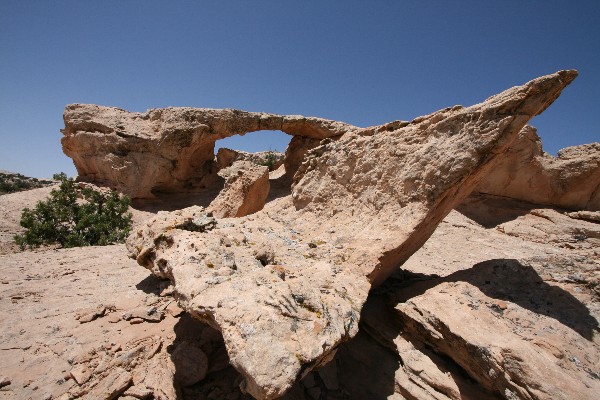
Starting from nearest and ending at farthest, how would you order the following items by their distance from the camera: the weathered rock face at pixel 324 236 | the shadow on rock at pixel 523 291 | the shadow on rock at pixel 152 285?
the weathered rock face at pixel 324 236, the shadow on rock at pixel 523 291, the shadow on rock at pixel 152 285

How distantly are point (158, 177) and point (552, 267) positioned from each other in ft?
56.7

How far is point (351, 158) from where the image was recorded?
5.54m

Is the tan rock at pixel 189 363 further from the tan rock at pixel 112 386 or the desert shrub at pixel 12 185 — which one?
the desert shrub at pixel 12 185

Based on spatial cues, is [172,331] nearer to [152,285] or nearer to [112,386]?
[112,386]

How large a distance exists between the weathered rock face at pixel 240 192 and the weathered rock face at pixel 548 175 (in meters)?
8.80

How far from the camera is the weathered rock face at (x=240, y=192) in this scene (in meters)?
8.58

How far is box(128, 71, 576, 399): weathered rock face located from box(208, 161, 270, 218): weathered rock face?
2.64 meters

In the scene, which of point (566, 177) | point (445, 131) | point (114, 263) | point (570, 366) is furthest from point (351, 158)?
point (566, 177)

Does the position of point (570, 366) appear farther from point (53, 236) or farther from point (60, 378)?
point (53, 236)

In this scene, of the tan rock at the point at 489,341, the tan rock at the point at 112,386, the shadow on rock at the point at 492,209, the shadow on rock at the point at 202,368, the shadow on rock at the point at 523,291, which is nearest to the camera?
the tan rock at the point at 489,341

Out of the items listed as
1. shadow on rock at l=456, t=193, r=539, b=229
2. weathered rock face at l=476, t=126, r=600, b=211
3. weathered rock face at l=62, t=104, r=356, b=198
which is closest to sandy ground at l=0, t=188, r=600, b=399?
shadow on rock at l=456, t=193, r=539, b=229

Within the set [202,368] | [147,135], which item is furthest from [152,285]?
[147,135]

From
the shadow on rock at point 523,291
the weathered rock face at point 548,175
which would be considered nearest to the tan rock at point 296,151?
the weathered rock face at point 548,175

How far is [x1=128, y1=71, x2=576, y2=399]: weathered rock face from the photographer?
2736 mm
